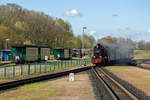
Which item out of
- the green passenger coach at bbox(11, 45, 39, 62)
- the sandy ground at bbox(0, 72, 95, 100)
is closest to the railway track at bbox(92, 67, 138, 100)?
the sandy ground at bbox(0, 72, 95, 100)

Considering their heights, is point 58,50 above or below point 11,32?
below

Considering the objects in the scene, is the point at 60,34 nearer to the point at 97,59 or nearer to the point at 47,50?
the point at 47,50

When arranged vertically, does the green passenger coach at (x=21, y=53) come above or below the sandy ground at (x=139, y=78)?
above

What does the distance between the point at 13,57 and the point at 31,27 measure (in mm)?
31128

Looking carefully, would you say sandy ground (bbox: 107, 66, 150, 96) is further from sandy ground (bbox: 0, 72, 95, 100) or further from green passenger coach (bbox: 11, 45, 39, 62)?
green passenger coach (bbox: 11, 45, 39, 62)

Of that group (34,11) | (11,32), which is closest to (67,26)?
(34,11)

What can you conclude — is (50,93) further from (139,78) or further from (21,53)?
(21,53)

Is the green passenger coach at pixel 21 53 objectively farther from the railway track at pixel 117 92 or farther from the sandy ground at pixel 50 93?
the railway track at pixel 117 92

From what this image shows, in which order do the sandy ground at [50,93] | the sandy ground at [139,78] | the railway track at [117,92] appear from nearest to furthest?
the railway track at [117,92] → the sandy ground at [50,93] → the sandy ground at [139,78]

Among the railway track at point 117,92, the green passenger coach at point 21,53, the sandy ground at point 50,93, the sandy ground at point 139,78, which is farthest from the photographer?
the green passenger coach at point 21,53

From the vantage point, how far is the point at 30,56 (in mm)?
43062

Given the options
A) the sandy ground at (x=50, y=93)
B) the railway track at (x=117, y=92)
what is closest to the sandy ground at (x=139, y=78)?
the railway track at (x=117, y=92)

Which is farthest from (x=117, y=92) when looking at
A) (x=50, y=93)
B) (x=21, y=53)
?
(x=21, y=53)

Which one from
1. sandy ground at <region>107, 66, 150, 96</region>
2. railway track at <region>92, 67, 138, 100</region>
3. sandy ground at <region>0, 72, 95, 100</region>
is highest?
railway track at <region>92, 67, 138, 100</region>
